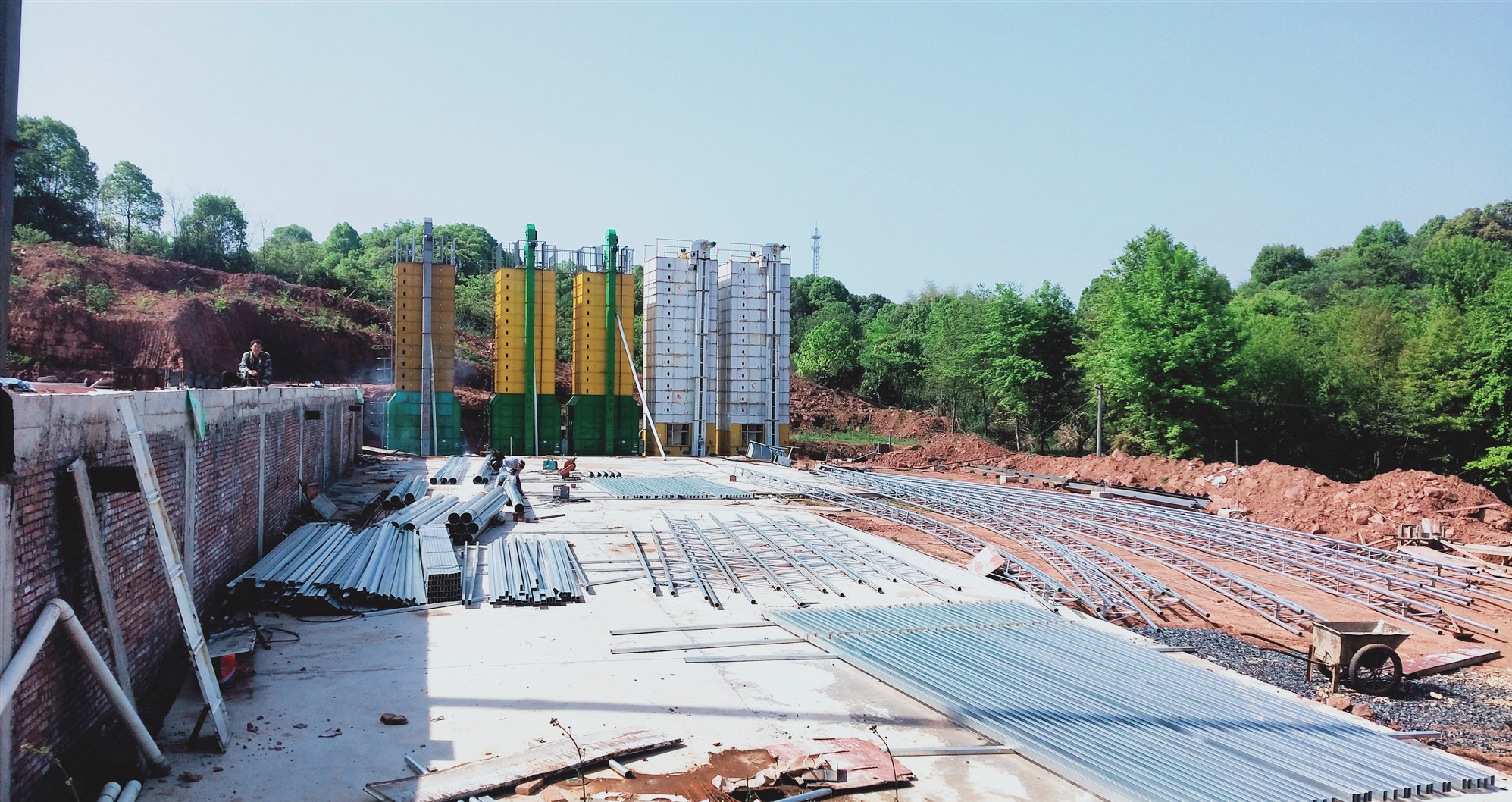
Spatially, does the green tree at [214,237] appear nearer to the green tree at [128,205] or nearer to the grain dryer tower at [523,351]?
the green tree at [128,205]

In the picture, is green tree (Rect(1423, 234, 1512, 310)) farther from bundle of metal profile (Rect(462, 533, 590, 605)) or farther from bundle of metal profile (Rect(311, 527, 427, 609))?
bundle of metal profile (Rect(311, 527, 427, 609))

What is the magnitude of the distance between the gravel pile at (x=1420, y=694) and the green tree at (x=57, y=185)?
1895 inches

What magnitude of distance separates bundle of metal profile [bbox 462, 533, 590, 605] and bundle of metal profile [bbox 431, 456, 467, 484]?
7.68 meters

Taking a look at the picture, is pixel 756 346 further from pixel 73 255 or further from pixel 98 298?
pixel 73 255

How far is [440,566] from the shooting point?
11680 mm

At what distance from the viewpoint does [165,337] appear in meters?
34.3

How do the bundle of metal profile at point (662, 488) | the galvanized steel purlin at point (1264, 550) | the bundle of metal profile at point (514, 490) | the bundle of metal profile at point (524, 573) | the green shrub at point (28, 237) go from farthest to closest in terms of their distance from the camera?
the green shrub at point (28, 237) < the bundle of metal profile at point (662, 488) < the bundle of metal profile at point (514, 490) < the galvanized steel purlin at point (1264, 550) < the bundle of metal profile at point (524, 573)

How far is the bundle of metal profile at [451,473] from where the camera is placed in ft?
70.7

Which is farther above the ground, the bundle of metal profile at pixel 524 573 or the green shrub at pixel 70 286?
the green shrub at pixel 70 286

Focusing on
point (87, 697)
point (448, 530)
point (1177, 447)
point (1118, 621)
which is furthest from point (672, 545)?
point (1177, 447)

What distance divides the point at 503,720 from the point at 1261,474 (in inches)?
872

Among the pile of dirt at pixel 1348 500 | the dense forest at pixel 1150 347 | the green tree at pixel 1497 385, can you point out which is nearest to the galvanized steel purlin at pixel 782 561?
the pile of dirt at pixel 1348 500

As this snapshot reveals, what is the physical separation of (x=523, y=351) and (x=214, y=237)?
92.6 feet

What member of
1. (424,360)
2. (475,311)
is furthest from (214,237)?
(424,360)
